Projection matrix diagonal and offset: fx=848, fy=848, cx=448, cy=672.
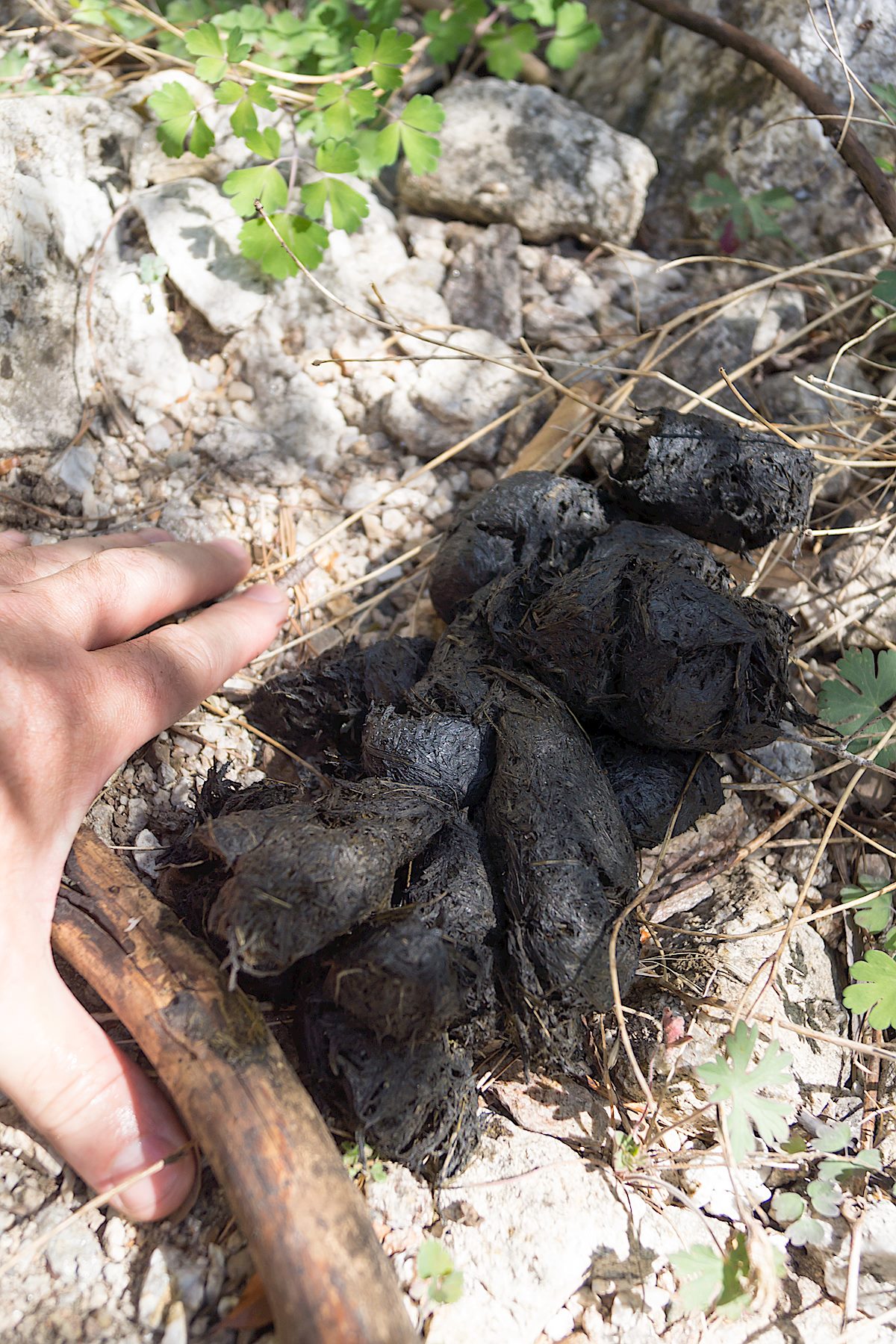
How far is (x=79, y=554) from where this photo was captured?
2.65m

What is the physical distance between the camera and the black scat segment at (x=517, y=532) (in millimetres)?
2512

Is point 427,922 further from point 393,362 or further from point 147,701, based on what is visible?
point 393,362

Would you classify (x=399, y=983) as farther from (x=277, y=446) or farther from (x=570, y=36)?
(x=570, y=36)

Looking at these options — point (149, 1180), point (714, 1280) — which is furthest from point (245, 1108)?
point (714, 1280)

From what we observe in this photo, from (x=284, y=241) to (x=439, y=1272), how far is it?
3.03 metres

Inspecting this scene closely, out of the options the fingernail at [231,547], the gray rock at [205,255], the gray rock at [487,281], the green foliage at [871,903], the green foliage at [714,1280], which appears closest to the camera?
the green foliage at [714,1280]

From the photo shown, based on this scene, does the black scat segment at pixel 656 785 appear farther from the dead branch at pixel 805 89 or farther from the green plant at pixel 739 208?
the green plant at pixel 739 208

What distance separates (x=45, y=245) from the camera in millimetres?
2990

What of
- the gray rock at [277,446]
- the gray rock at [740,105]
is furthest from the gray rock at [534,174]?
the gray rock at [277,446]

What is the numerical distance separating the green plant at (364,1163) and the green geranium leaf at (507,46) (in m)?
3.94

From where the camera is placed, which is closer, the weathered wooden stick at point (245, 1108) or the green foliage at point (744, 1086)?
the weathered wooden stick at point (245, 1108)

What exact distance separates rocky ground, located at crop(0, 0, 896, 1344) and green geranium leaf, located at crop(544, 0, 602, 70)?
0.20 meters

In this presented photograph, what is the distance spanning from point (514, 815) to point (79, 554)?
162 cm

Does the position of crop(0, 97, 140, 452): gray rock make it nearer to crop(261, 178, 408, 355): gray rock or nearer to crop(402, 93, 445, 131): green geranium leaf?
crop(261, 178, 408, 355): gray rock
